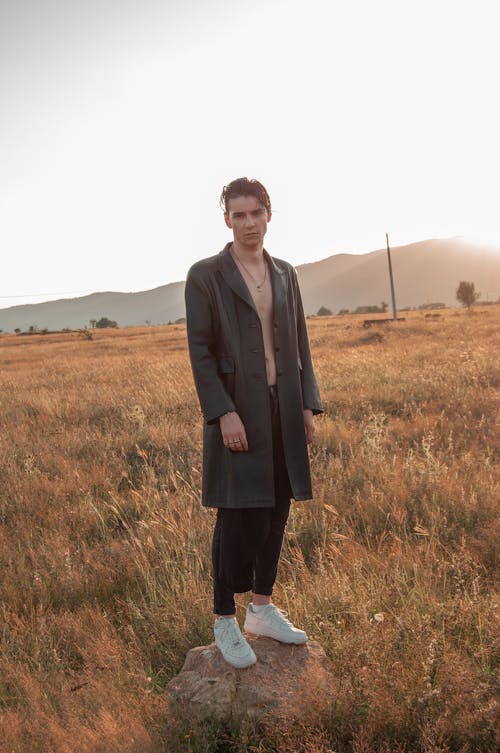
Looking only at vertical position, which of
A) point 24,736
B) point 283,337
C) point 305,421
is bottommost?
point 24,736

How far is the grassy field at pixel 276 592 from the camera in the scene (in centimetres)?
215

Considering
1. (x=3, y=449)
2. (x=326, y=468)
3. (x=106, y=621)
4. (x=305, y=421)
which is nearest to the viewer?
(x=305, y=421)

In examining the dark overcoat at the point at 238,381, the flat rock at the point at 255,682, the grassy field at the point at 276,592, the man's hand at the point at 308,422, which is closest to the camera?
the grassy field at the point at 276,592

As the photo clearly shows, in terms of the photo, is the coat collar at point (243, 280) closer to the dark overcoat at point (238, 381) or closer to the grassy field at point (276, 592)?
the dark overcoat at point (238, 381)

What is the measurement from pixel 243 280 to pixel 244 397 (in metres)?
0.51

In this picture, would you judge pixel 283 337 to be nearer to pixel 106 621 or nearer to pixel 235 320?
pixel 235 320

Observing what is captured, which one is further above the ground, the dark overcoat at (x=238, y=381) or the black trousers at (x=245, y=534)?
the dark overcoat at (x=238, y=381)

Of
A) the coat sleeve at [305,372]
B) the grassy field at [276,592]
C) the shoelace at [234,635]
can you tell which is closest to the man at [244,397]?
the shoelace at [234,635]

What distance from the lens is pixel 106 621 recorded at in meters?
2.98

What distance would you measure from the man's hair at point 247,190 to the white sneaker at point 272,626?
1897 mm

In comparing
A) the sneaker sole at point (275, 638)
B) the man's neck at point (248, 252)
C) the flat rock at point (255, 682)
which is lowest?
the flat rock at point (255, 682)

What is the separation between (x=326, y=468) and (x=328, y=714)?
3.16 meters

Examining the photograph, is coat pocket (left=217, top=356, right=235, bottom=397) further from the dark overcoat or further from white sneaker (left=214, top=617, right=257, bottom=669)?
white sneaker (left=214, top=617, right=257, bottom=669)

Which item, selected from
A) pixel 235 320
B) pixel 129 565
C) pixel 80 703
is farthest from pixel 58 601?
pixel 235 320
